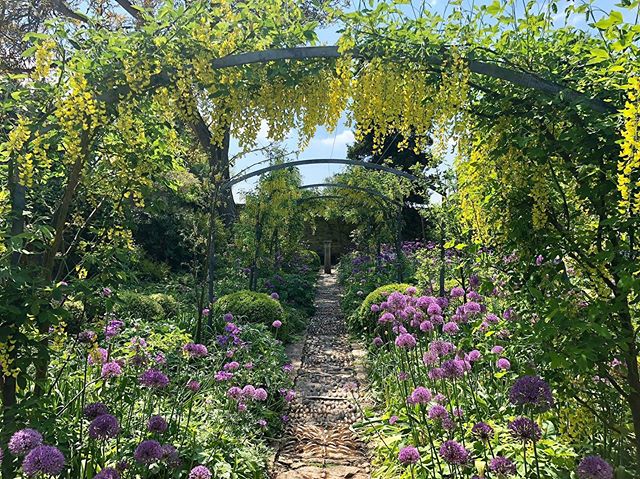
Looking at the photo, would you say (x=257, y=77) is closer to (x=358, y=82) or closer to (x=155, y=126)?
(x=358, y=82)

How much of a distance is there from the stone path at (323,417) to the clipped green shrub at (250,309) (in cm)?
56

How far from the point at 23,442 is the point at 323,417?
9.45 ft

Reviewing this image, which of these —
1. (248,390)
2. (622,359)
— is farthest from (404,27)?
(248,390)

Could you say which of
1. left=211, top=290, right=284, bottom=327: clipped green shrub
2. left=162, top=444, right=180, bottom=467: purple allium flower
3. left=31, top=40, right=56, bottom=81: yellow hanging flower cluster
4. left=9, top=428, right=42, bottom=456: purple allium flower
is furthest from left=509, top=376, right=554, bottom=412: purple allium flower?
left=211, top=290, right=284, bottom=327: clipped green shrub

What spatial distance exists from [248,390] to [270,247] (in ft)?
31.7

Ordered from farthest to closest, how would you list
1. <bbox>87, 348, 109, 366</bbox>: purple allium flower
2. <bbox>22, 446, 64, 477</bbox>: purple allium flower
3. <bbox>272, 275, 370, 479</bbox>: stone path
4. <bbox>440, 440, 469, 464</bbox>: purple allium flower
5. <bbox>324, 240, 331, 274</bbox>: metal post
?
1. <bbox>324, 240, 331, 274</bbox>: metal post
2. <bbox>272, 275, 370, 479</bbox>: stone path
3. <bbox>87, 348, 109, 366</bbox>: purple allium flower
4. <bbox>440, 440, 469, 464</bbox>: purple allium flower
5. <bbox>22, 446, 64, 477</bbox>: purple allium flower

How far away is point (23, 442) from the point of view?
1.81 m

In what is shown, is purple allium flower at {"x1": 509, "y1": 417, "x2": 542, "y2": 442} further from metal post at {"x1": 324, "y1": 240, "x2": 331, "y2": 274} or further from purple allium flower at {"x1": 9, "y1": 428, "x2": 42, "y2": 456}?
metal post at {"x1": 324, "y1": 240, "x2": 331, "y2": 274}

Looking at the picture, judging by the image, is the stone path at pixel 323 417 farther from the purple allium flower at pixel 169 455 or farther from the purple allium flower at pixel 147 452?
the purple allium flower at pixel 147 452

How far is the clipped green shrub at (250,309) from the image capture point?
6.64 meters

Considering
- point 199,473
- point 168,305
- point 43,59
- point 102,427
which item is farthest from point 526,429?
point 168,305

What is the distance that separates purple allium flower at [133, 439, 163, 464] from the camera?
2057mm

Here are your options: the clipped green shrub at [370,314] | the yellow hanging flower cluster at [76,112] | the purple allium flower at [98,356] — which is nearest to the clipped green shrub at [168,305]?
the clipped green shrub at [370,314]

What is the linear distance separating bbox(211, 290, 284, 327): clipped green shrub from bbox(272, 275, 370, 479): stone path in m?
0.56
